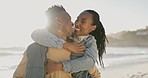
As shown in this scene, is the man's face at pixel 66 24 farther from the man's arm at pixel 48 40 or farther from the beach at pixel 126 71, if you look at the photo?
the beach at pixel 126 71

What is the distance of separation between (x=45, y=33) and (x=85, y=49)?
219mm

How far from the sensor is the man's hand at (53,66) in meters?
2.04

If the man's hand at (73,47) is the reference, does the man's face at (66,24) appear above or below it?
above

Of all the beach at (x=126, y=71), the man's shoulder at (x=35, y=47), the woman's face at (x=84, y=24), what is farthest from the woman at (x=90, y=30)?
the beach at (x=126, y=71)

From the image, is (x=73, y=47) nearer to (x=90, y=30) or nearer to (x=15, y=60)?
(x=90, y=30)

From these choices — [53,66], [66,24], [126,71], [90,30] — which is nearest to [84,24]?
[90,30]

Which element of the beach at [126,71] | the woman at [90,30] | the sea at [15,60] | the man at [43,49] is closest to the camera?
the man at [43,49]

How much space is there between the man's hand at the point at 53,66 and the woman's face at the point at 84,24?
236mm

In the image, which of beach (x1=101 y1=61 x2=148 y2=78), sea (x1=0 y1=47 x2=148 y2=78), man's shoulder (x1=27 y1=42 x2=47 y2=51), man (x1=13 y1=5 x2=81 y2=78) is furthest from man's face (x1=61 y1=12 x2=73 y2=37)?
beach (x1=101 y1=61 x2=148 y2=78)

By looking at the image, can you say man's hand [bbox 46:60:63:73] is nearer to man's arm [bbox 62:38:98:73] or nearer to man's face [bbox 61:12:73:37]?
man's arm [bbox 62:38:98:73]

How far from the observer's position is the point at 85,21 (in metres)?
2.23

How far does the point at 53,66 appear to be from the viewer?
2.05m

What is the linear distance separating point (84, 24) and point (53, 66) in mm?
320

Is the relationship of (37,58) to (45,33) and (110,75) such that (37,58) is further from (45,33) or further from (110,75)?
(110,75)
